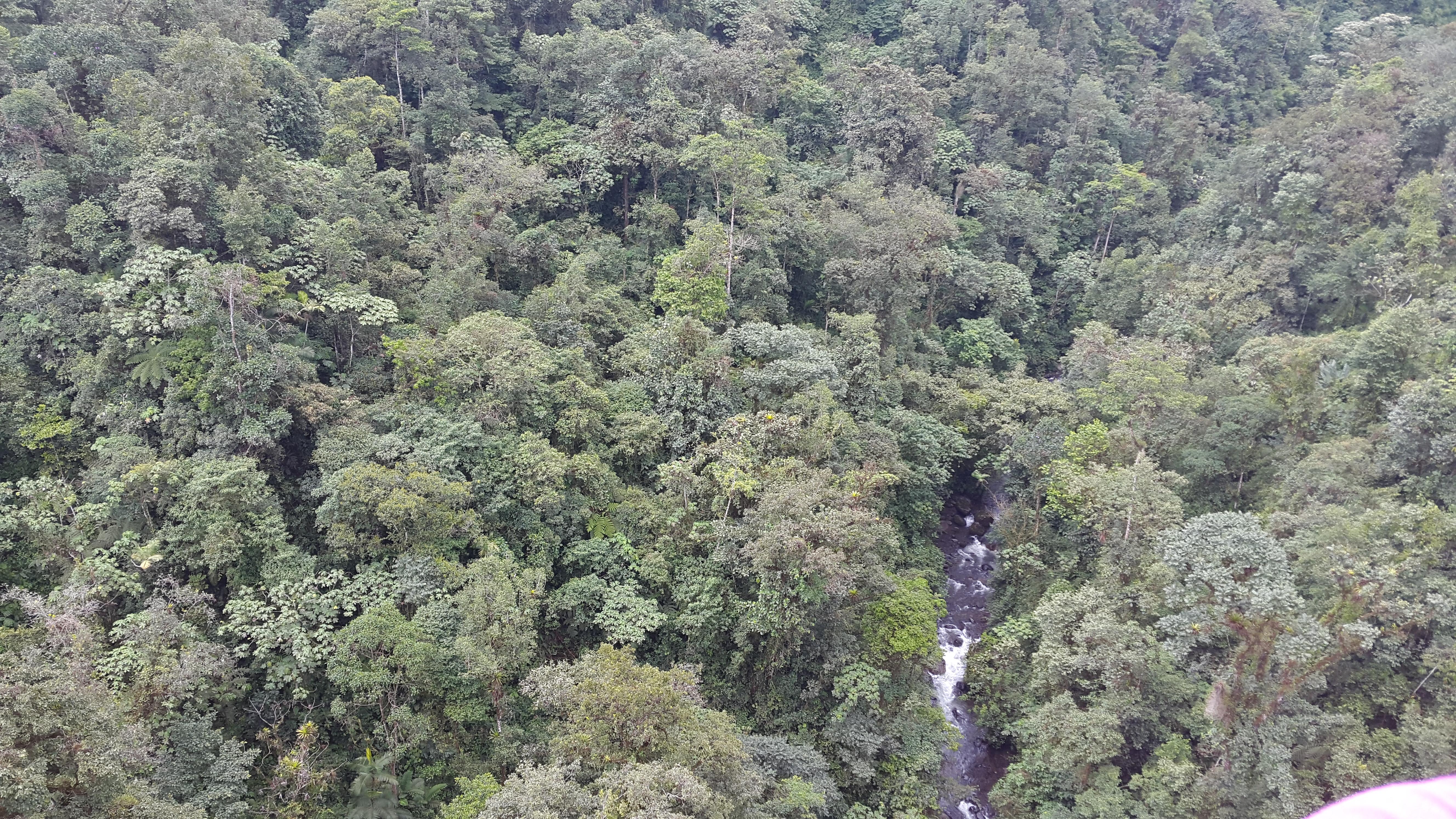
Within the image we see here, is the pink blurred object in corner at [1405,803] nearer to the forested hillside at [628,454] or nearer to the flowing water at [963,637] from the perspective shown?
the forested hillside at [628,454]

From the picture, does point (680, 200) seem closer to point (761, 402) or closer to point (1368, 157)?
point (761, 402)

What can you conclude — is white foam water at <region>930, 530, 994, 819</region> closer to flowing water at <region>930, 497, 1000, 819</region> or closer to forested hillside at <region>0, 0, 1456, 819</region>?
flowing water at <region>930, 497, 1000, 819</region>

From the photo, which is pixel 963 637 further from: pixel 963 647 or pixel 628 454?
pixel 628 454

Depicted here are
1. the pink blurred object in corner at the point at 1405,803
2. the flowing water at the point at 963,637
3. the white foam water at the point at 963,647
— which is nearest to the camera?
the pink blurred object in corner at the point at 1405,803

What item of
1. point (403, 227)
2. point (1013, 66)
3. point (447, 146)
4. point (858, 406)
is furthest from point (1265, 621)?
point (1013, 66)

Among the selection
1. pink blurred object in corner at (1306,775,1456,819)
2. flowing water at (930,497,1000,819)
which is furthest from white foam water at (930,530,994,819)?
pink blurred object in corner at (1306,775,1456,819)

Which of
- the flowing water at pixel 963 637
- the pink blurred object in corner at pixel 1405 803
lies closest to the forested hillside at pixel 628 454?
the flowing water at pixel 963 637
